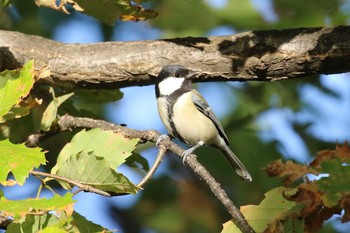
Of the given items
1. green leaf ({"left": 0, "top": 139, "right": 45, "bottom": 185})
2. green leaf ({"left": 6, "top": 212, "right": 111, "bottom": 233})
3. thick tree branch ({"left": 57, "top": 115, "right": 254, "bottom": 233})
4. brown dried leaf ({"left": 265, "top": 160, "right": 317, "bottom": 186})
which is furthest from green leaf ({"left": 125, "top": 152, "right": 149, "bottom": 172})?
green leaf ({"left": 0, "top": 139, "right": 45, "bottom": 185})

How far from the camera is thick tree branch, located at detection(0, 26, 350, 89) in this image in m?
3.29

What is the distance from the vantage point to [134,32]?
7.09 meters

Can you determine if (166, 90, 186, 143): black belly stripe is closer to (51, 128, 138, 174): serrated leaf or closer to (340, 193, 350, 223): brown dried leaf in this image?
(51, 128, 138, 174): serrated leaf

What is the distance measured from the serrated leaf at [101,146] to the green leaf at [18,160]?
38cm

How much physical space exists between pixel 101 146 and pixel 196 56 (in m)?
0.86

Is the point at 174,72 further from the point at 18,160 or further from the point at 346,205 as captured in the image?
the point at 18,160

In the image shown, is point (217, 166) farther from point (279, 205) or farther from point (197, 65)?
point (279, 205)

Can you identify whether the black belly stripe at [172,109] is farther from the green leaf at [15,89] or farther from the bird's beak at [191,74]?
the green leaf at [15,89]

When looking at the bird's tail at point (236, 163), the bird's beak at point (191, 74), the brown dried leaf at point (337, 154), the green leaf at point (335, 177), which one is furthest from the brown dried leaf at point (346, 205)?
the bird's tail at point (236, 163)

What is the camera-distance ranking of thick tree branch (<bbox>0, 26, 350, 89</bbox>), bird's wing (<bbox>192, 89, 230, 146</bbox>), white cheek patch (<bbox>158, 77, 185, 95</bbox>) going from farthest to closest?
bird's wing (<bbox>192, 89, 230, 146</bbox>) < white cheek patch (<bbox>158, 77, 185, 95</bbox>) < thick tree branch (<bbox>0, 26, 350, 89</bbox>)

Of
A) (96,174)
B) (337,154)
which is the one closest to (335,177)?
(337,154)

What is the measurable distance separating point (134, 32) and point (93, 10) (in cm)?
352

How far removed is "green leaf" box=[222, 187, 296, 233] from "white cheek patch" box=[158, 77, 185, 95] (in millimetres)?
1245

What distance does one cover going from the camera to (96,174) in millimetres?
2725
